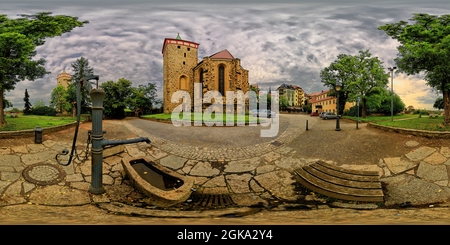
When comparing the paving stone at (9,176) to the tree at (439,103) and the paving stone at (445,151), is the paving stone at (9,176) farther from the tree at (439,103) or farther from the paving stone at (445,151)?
the tree at (439,103)

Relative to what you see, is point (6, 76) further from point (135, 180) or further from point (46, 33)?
point (135, 180)

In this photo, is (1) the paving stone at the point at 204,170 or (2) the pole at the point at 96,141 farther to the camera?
(1) the paving stone at the point at 204,170

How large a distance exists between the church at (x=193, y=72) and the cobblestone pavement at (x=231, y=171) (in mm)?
1035

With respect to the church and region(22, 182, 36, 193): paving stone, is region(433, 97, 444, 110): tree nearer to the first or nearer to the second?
the church

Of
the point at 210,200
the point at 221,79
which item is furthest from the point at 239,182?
the point at 221,79

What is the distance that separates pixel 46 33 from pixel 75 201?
238 centimetres

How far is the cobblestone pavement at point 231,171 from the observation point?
84.0 inches

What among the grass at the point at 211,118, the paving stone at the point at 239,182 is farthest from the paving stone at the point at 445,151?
the grass at the point at 211,118

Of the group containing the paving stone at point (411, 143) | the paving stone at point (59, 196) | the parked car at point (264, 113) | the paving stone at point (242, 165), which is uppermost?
the parked car at point (264, 113)

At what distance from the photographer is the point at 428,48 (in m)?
2.79

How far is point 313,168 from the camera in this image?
263 centimetres

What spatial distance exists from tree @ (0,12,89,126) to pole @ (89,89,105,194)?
3.69 ft

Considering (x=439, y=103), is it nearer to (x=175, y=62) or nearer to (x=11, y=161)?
(x=175, y=62)

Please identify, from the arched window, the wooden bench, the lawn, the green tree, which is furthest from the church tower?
the arched window
